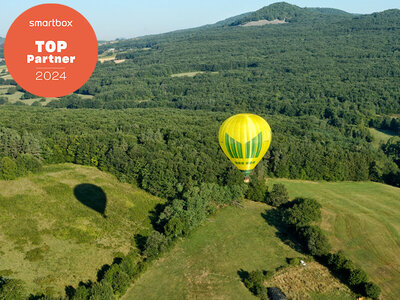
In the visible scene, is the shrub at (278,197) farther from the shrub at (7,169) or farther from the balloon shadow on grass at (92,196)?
the shrub at (7,169)

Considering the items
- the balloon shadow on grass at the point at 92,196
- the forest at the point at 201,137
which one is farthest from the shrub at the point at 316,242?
the balloon shadow on grass at the point at 92,196

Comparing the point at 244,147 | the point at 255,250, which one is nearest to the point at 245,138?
the point at 244,147

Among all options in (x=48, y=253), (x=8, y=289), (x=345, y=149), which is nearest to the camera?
(x=8, y=289)

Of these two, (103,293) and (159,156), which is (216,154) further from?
(103,293)

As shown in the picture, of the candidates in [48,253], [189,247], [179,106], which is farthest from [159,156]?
[179,106]

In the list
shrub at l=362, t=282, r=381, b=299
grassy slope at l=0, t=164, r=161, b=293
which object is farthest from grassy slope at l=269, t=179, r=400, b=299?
grassy slope at l=0, t=164, r=161, b=293

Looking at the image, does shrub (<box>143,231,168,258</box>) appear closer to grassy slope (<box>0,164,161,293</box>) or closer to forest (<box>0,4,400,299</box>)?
forest (<box>0,4,400,299</box>)
